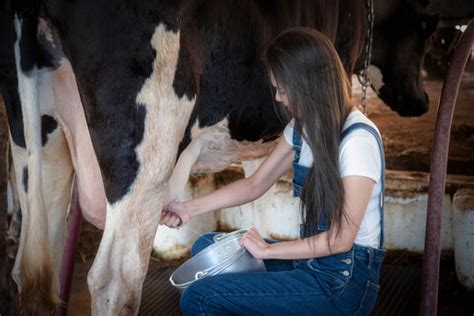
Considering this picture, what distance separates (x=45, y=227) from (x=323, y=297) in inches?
35.6

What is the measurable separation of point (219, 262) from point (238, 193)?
0.32 meters

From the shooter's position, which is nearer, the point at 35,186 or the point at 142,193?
the point at 142,193

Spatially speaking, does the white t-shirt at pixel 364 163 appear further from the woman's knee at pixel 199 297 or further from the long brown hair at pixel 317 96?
the woman's knee at pixel 199 297

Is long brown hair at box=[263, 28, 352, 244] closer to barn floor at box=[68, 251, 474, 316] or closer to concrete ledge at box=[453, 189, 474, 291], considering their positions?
barn floor at box=[68, 251, 474, 316]

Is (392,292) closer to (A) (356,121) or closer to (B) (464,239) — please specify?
(B) (464,239)

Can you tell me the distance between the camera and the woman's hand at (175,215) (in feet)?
7.25

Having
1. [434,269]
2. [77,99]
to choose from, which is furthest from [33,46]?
[434,269]

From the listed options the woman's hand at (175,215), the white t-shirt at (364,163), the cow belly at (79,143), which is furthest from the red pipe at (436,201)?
the cow belly at (79,143)

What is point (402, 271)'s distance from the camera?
337 cm

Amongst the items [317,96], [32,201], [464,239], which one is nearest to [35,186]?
[32,201]

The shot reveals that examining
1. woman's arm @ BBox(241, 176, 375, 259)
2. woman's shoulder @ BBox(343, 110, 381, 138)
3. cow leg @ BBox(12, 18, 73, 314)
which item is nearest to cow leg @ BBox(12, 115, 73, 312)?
cow leg @ BBox(12, 18, 73, 314)

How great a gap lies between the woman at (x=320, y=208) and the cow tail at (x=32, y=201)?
20.9 inches

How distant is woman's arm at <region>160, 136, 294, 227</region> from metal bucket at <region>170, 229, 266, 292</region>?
19 centimetres

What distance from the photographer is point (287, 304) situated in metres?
1.83
